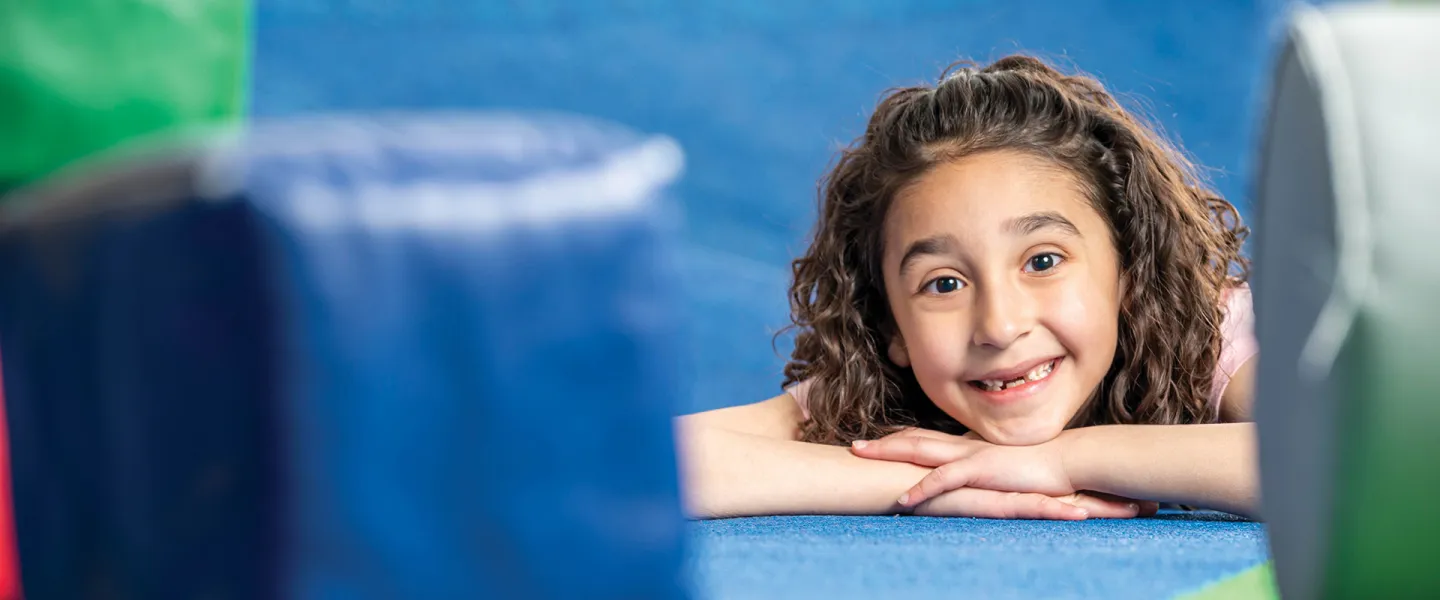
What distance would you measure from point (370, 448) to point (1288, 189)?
1.49 feet

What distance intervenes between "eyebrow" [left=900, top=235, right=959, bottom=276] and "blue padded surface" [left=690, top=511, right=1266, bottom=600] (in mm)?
312

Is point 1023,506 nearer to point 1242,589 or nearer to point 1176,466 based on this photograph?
point 1176,466

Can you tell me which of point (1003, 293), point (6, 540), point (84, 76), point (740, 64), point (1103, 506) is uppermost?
point (740, 64)

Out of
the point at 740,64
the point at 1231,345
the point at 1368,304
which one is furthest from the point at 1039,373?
the point at 740,64

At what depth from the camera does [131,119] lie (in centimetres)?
94

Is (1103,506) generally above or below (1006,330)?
below

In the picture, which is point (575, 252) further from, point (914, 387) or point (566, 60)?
point (566, 60)

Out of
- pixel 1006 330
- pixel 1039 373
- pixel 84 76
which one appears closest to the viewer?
pixel 84 76

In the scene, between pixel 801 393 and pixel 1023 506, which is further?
pixel 801 393

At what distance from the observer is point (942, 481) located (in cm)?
150

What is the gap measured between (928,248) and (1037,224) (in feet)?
0.38

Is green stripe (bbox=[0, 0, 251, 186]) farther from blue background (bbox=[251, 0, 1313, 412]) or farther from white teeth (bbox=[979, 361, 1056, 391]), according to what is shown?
blue background (bbox=[251, 0, 1313, 412])

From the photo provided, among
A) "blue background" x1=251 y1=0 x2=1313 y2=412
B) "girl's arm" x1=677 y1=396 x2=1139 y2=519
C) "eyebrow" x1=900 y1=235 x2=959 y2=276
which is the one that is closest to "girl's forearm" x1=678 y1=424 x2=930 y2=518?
"girl's arm" x1=677 y1=396 x2=1139 y2=519

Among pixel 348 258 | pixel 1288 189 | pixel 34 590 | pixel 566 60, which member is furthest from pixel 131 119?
pixel 566 60
